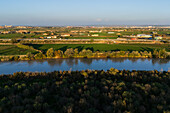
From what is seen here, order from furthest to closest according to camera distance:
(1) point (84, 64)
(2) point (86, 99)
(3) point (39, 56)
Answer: (3) point (39, 56) → (1) point (84, 64) → (2) point (86, 99)

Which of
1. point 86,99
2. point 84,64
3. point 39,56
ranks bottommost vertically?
point 84,64

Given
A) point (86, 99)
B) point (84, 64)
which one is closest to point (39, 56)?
point (84, 64)

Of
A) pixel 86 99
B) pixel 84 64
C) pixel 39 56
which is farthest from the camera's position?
pixel 39 56

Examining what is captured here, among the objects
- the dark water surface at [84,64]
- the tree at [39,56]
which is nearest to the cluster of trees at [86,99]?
the dark water surface at [84,64]

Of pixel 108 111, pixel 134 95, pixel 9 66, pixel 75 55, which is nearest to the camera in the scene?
pixel 108 111

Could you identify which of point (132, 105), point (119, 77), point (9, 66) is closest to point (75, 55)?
point (9, 66)

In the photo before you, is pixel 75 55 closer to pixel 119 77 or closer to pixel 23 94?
pixel 119 77

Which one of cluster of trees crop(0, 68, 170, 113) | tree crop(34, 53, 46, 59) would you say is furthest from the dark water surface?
cluster of trees crop(0, 68, 170, 113)

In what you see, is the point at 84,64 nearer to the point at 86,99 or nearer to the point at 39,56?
the point at 39,56
